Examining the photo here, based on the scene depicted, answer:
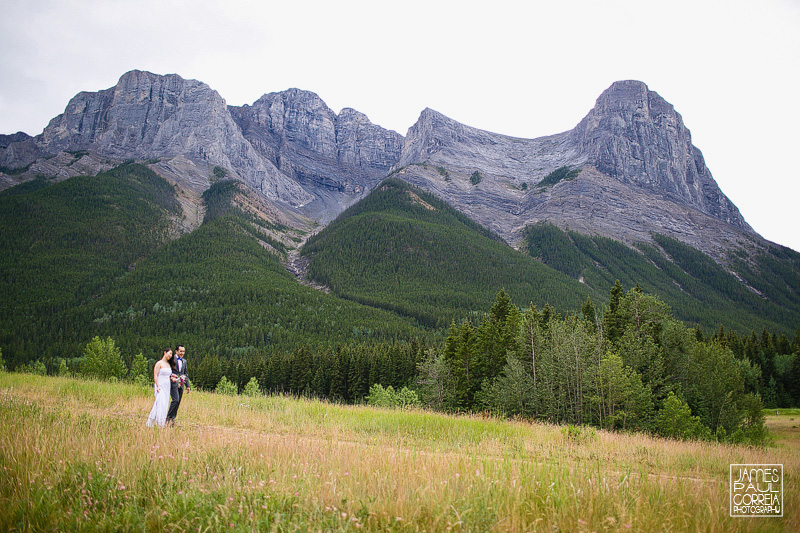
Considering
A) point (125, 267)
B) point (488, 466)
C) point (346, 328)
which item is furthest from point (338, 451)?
point (125, 267)

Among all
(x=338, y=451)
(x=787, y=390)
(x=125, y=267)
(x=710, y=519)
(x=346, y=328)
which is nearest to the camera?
(x=710, y=519)

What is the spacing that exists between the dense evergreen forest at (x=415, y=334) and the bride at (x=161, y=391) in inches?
925

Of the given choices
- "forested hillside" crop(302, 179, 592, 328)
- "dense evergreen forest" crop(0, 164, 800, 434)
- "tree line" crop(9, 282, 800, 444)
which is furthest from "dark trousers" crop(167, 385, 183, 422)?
"forested hillside" crop(302, 179, 592, 328)

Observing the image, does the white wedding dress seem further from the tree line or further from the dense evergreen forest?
the dense evergreen forest

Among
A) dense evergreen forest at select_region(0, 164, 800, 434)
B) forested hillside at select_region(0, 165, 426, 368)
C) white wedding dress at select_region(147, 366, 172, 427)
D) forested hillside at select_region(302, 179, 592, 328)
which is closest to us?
white wedding dress at select_region(147, 366, 172, 427)

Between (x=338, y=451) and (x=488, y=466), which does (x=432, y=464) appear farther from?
(x=338, y=451)

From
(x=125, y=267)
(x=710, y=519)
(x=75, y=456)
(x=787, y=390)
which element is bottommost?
(x=787, y=390)

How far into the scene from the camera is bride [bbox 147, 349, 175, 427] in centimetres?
999

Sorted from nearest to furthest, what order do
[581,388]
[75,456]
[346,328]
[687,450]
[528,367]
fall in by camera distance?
[75,456]
[687,450]
[581,388]
[528,367]
[346,328]

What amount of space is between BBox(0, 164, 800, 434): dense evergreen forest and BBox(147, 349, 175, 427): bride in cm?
2349

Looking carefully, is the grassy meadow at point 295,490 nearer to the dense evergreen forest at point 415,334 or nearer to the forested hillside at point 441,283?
the dense evergreen forest at point 415,334

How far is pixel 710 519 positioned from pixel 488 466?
2.79m

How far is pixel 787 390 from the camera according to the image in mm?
62375

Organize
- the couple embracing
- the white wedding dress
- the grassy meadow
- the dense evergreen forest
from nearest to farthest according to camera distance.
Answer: the grassy meadow → the white wedding dress → the couple embracing → the dense evergreen forest
